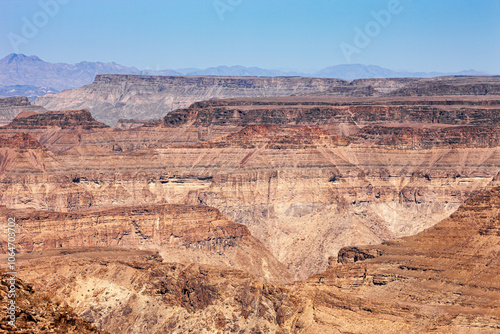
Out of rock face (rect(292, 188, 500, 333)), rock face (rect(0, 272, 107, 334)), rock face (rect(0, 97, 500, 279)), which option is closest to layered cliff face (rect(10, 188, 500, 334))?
rock face (rect(292, 188, 500, 333))

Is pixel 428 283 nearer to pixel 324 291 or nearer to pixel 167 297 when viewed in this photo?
pixel 324 291

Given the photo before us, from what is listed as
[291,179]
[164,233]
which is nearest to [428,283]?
[164,233]

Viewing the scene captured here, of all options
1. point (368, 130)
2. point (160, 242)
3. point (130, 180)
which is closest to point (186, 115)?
point (368, 130)

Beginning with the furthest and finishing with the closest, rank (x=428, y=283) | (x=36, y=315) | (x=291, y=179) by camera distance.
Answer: (x=291, y=179) → (x=428, y=283) → (x=36, y=315)

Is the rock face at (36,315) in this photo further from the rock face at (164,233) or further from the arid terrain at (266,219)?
the rock face at (164,233)

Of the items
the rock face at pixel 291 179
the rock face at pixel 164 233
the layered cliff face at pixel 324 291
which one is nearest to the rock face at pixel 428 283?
the layered cliff face at pixel 324 291

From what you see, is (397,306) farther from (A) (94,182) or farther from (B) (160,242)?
(A) (94,182)
